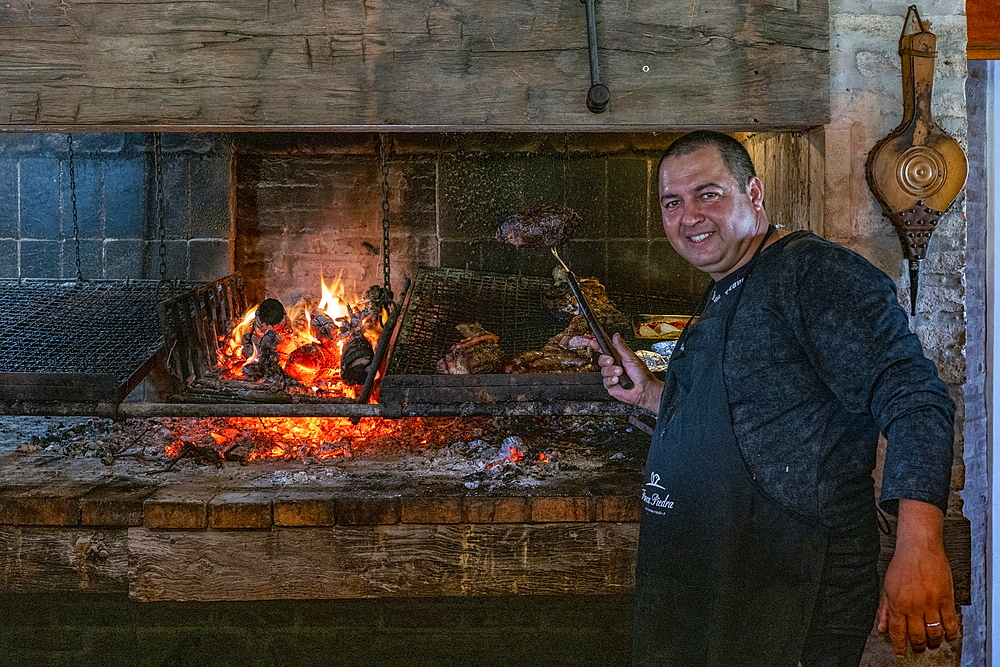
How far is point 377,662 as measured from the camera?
3.55 m

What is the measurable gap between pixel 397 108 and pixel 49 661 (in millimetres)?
3441

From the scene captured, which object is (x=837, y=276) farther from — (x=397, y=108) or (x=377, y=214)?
(x=377, y=214)

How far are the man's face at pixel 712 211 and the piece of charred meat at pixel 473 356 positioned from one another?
5.07 feet

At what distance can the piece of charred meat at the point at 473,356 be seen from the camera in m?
3.59

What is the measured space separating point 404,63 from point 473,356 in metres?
1.51

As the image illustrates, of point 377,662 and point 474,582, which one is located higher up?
point 474,582

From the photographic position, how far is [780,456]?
78.8 inches

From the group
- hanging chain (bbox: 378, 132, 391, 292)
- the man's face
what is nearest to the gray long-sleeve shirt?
the man's face

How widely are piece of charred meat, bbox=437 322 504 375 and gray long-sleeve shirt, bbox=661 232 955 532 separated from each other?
170 cm

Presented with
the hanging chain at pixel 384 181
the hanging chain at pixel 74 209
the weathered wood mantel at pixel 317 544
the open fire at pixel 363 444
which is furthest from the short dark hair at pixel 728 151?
the hanging chain at pixel 74 209

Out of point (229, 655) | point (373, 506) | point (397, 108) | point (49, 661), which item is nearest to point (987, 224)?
point (397, 108)

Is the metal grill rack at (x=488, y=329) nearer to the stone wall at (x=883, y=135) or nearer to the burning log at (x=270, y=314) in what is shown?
the burning log at (x=270, y=314)

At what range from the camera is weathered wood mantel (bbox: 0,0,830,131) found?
2.94 metres

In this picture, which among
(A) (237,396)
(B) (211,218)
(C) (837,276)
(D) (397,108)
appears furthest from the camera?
(B) (211,218)
